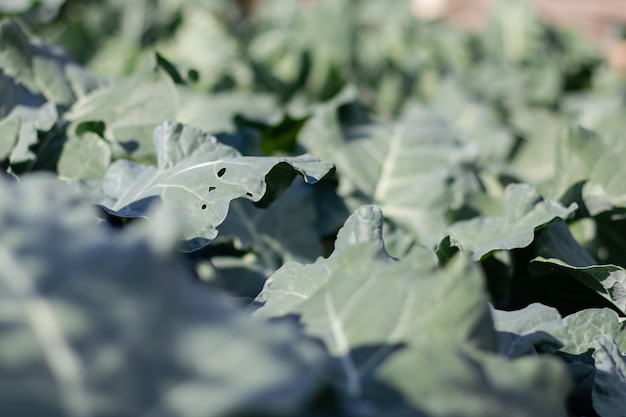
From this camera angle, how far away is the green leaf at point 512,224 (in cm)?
90

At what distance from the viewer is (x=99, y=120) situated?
3.60 feet

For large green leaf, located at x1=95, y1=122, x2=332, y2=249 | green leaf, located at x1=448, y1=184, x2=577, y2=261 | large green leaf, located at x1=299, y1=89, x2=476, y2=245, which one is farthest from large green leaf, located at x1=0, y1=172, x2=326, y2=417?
large green leaf, located at x1=299, y1=89, x2=476, y2=245

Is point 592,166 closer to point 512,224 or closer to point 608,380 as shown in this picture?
point 512,224

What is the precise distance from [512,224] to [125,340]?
66 cm

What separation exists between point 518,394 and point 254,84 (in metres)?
1.73

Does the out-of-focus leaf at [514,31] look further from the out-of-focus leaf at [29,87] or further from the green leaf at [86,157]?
the green leaf at [86,157]

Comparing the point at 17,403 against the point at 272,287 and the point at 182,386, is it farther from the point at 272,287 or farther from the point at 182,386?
the point at 272,287

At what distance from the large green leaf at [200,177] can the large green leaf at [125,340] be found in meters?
0.32

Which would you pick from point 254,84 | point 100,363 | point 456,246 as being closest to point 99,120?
point 456,246

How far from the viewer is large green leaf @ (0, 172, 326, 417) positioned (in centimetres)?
44

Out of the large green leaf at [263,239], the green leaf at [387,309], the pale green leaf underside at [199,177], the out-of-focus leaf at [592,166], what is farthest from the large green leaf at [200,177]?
the out-of-focus leaf at [592,166]

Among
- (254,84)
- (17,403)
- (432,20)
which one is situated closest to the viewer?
(17,403)

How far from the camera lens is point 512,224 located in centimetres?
97

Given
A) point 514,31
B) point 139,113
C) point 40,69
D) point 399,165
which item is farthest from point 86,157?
point 514,31
